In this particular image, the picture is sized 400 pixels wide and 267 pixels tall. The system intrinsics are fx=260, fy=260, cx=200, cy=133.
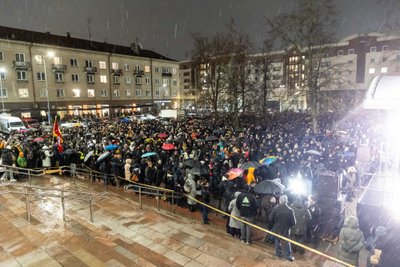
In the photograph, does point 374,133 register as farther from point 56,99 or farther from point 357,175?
point 56,99

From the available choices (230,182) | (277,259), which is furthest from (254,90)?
(277,259)

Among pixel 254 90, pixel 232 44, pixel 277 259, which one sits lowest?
pixel 277 259

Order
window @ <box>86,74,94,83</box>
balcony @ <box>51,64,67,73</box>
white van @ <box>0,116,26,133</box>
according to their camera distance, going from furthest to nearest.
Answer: window @ <box>86,74,94,83</box>, balcony @ <box>51,64,67,73</box>, white van @ <box>0,116,26,133</box>

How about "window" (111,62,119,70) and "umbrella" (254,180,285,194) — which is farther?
"window" (111,62,119,70)

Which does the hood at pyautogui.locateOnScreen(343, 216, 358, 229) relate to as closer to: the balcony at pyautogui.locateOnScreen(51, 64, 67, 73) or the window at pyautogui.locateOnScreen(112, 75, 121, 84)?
the balcony at pyautogui.locateOnScreen(51, 64, 67, 73)

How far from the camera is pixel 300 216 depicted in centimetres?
674

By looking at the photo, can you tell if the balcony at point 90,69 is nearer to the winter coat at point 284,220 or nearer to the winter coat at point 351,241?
the winter coat at point 284,220

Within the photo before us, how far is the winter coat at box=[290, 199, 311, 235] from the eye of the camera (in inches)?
265

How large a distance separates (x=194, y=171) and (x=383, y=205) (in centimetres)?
568

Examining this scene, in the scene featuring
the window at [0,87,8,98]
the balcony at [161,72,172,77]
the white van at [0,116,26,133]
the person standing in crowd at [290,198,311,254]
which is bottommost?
the person standing in crowd at [290,198,311,254]

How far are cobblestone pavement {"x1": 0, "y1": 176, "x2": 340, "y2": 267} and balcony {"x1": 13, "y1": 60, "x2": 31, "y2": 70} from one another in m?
41.8

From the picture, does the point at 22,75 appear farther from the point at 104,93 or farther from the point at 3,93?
the point at 104,93

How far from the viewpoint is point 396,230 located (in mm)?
4715

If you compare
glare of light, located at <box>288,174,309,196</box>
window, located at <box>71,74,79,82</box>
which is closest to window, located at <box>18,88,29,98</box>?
window, located at <box>71,74,79,82</box>
